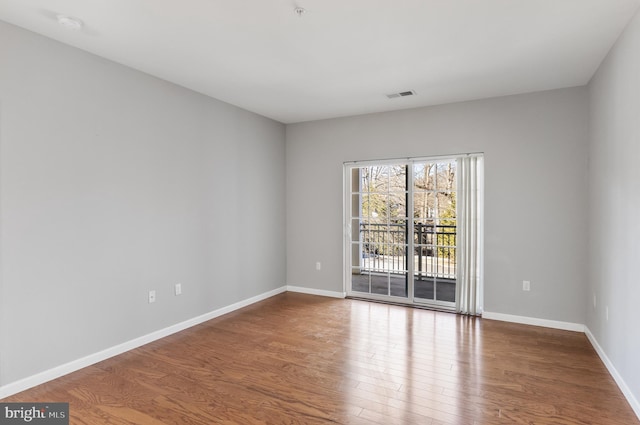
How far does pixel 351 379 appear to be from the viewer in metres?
2.76

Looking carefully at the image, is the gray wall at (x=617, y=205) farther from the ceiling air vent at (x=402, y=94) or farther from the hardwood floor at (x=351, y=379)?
the ceiling air vent at (x=402, y=94)

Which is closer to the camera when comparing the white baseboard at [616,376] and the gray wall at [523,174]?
the white baseboard at [616,376]

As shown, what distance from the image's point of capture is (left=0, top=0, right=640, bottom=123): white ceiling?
2332mm

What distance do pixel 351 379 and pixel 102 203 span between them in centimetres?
259

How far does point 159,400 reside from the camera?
2.46 metres

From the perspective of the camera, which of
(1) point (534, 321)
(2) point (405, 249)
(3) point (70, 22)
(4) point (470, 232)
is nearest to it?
(3) point (70, 22)

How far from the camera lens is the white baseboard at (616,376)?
2.31 metres

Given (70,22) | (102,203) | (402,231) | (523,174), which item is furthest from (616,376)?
(70,22)

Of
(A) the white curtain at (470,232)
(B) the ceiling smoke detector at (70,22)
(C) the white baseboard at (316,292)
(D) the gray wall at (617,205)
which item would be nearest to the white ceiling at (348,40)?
(B) the ceiling smoke detector at (70,22)

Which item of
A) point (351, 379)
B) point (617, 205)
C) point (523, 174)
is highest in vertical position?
point (523, 174)

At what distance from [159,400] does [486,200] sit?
12.9 feet

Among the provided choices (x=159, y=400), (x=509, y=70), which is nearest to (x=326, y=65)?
(x=509, y=70)

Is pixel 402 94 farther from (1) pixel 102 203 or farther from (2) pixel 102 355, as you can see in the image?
(2) pixel 102 355

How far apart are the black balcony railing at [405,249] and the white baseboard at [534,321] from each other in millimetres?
655
